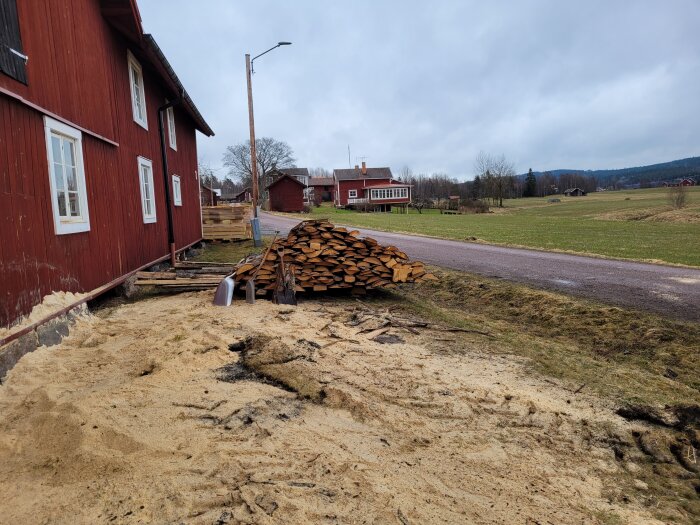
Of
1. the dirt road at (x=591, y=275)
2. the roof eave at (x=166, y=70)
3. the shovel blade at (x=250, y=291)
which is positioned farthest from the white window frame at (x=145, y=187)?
the dirt road at (x=591, y=275)

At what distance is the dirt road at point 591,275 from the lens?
8.12m

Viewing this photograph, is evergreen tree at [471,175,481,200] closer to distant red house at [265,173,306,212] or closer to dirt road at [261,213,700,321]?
distant red house at [265,173,306,212]

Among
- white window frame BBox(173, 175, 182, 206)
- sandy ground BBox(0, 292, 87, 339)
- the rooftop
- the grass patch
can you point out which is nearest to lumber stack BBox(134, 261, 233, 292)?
→ sandy ground BBox(0, 292, 87, 339)

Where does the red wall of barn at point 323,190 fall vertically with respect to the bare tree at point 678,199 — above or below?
above

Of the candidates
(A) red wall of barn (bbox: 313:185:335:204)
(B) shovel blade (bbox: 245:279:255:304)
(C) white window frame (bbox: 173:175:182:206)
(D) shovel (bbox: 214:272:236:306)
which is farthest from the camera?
(A) red wall of barn (bbox: 313:185:335:204)

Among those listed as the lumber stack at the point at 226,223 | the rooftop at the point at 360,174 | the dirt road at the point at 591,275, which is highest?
the rooftop at the point at 360,174

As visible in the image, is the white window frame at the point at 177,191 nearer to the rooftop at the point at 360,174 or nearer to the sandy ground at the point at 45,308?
the sandy ground at the point at 45,308

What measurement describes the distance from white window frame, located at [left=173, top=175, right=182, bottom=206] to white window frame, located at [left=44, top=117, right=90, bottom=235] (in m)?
7.08

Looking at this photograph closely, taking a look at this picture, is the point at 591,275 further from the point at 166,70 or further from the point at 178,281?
the point at 166,70

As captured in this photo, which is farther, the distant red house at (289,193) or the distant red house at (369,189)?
the distant red house at (369,189)

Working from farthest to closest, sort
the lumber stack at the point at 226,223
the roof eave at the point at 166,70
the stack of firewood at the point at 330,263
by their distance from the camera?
the lumber stack at the point at 226,223, the roof eave at the point at 166,70, the stack of firewood at the point at 330,263

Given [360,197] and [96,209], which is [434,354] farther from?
[360,197]

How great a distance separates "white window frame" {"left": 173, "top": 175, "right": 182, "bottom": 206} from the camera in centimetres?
1409

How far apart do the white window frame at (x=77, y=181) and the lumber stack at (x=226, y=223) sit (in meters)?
13.1
